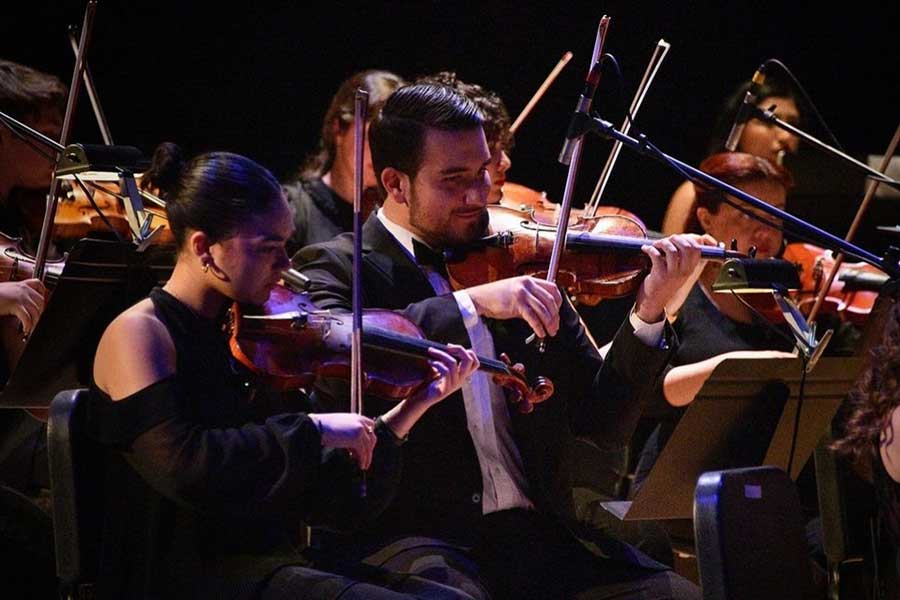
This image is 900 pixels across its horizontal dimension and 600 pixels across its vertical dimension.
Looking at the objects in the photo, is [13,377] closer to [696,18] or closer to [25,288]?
[25,288]

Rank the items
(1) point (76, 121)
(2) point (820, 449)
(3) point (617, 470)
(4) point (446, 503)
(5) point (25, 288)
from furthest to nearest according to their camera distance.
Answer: (1) point (76, 121), (3) point (617, 470), (2) point (820, 449), (5) point (25, 288), (4) point (446, 503)

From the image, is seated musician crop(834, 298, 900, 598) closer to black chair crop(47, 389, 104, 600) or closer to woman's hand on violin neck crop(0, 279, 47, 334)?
black chair crop(47, 389, 104, 600)

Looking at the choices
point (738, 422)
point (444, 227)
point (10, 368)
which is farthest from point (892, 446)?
point (10, 368)

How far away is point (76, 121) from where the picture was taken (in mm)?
3840

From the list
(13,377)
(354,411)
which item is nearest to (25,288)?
(13,377)

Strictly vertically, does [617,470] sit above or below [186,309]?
below

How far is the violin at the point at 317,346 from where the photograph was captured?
6.01 feet

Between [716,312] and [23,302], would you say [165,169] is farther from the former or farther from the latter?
[716,312]

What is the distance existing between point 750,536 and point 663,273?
0.59m

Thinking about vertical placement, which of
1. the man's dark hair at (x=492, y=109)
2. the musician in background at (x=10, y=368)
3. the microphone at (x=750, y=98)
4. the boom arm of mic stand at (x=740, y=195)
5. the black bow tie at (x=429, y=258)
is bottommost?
the musician in background at (x=10, y=368)

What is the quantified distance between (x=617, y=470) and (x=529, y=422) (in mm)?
745

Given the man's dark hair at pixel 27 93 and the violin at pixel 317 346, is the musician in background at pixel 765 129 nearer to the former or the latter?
the man's dark hair at pixel 27 93

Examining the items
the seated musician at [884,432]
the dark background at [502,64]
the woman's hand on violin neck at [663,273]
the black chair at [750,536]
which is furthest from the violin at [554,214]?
the dark background at [502,64]

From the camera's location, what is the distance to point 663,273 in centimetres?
221
